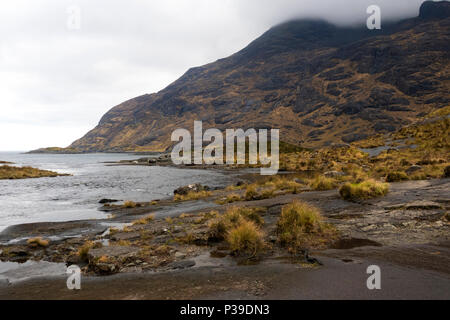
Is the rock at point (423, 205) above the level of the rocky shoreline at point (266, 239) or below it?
above

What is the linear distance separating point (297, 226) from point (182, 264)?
413 centimetres

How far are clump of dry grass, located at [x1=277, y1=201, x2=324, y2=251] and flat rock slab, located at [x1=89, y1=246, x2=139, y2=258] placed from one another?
5.07 metres

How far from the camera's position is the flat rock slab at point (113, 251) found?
8.87 m

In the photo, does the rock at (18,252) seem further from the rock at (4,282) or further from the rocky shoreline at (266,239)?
the rock at (4,282)

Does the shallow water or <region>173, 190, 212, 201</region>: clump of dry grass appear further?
<region>173, 190, 212, 201</region>: clump of dry grass

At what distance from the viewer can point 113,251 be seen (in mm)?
9203

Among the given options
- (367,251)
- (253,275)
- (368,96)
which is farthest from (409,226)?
(368,96)

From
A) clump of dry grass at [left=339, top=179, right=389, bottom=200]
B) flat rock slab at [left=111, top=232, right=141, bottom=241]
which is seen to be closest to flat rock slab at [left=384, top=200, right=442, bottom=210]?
clump of dry grass at [left=339, top=179, right=389, bottom=200]

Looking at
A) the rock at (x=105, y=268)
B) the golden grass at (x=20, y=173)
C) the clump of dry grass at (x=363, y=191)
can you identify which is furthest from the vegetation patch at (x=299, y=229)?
the golden grass at (x=20, y=173)

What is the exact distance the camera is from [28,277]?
316 inches

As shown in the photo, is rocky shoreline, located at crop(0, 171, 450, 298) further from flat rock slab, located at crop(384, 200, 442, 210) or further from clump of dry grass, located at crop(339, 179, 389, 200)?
clump of dry grass, located at crop(339, 179, 389, 200)

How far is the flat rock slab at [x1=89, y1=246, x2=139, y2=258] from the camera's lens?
29.1 ft

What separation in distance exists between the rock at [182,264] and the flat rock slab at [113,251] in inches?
70.7

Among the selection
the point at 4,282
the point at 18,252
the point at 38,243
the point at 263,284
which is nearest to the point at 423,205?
the point at 263,284
